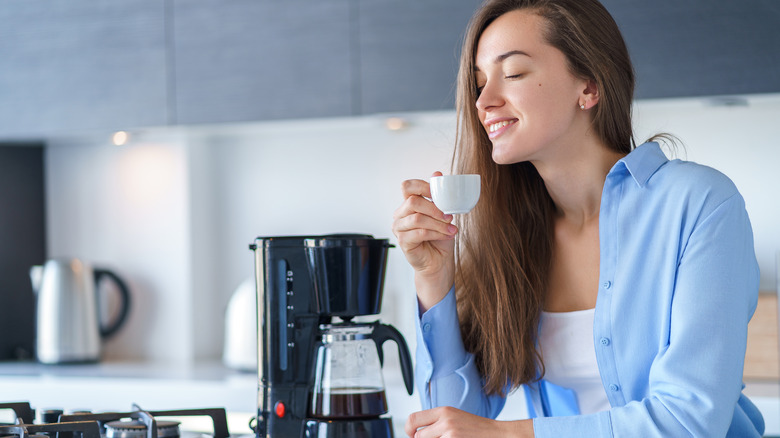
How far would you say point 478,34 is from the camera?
138 centimetres

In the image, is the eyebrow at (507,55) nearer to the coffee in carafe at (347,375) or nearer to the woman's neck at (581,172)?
the woman's neck at (581,172)

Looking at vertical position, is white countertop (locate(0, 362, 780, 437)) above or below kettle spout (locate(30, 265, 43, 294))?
below

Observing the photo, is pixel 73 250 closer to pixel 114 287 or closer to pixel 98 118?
pixel 114 287

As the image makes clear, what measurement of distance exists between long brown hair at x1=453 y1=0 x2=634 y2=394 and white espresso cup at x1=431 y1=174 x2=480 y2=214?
0.25 metres

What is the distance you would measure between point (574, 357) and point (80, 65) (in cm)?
195

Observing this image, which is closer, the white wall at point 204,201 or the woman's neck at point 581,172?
the woman's neck at point 581,172

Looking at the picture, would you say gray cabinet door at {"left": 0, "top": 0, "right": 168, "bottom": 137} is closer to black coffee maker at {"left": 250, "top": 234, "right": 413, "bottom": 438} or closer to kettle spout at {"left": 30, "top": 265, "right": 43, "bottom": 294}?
kettle spout at {"left": 30, "top": 265, "right": 43, "bottom": 294}

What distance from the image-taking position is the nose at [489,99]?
1301 mm

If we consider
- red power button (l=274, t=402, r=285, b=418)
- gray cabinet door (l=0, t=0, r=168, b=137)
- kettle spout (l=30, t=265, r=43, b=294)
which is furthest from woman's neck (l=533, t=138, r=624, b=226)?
kettle spout (l=30, t=265, r=43, b=294)

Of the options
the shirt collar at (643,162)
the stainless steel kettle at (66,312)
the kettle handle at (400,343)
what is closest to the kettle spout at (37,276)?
the stainless steel kettle at (66,312)

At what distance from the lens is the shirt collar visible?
1262 mm

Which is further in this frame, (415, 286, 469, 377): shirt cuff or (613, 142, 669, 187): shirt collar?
(415, 286, 469, 377): shirt cuff

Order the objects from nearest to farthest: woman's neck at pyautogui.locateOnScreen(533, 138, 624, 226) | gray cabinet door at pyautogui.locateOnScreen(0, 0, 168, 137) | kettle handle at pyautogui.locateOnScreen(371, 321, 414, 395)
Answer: kettle handle at pyautogui.locateOnScreen(371, 321, 414, 395), woman's neck at pyautogui.locateOnScreen(533, 138, 624, 226), gray cabinet door at pyautogui.locateOnScreen(0, 0, 168, 137)

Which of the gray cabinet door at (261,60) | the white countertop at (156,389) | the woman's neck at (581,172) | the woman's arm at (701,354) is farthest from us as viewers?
the gray cabinet door at (261,60)
